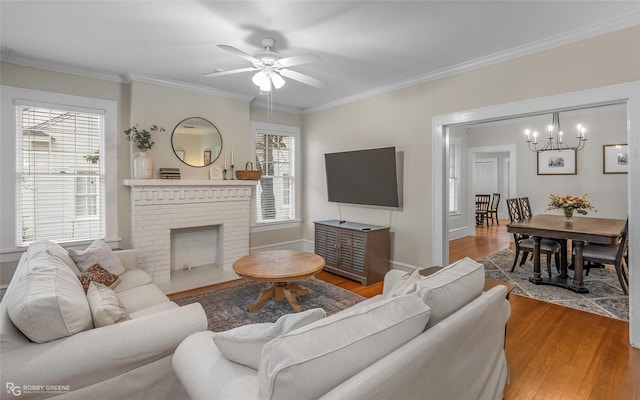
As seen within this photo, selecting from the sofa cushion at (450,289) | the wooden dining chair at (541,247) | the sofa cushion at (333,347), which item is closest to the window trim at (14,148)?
the sofa cushion at (333,347)

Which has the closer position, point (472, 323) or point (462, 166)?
point (472, 323)

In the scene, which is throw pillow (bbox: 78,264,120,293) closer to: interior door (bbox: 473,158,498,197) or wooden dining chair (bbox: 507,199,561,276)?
wooden dining chair (bbox: 507,199,561,276)

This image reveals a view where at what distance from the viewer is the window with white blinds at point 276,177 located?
5211 millimetres

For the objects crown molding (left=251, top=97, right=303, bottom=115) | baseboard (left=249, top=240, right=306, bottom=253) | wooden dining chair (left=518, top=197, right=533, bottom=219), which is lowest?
baseboard (left=249, top=240, right=306, bottom=253)

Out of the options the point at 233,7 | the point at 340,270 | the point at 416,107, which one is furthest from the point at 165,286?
the point at 416,107

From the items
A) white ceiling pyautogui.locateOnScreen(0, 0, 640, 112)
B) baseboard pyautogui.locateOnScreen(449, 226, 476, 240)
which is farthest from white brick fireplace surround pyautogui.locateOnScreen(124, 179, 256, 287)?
baseboard pyautogui.locateOnScreen(449, 226, 476, 240)

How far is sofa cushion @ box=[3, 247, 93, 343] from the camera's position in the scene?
1.29m

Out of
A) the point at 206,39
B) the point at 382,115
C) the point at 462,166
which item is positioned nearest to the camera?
the point at 206,39

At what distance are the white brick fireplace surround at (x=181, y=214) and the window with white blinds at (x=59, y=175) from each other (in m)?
0.47

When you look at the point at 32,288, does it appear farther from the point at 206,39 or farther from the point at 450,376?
the point at 206,39

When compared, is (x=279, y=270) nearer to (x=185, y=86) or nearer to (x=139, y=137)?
(x=139, y=137)

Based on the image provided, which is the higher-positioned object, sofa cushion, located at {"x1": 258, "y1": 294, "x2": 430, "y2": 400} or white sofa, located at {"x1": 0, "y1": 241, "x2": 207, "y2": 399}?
sofa cushion, located at {"x1": 258, "y1": 294, "x2": 430, "y2": 400}

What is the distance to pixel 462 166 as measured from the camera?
23.4ft

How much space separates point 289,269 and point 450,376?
188 centimetres
